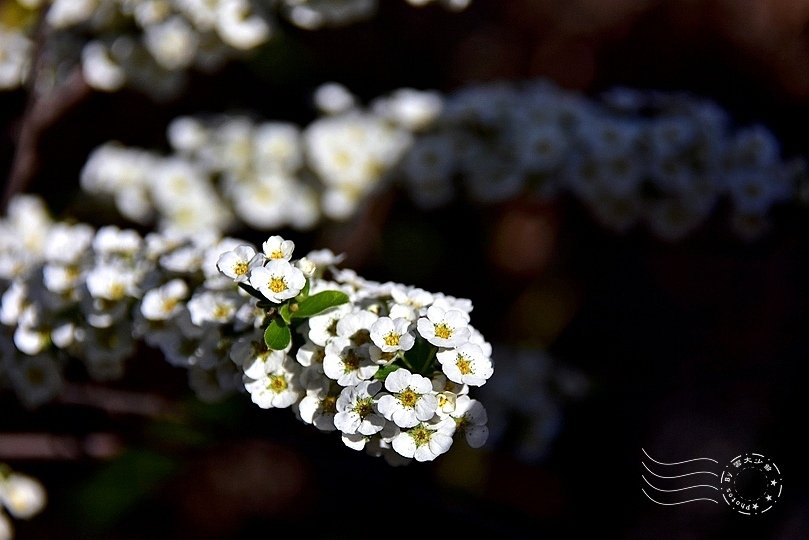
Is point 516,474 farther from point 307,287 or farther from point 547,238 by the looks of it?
point 307,287

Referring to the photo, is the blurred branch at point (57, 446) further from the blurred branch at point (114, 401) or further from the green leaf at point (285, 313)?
the green leaf at point (285, 313)

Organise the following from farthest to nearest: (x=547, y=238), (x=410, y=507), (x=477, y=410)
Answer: (x=547, y=238)
(x=410, y=507)
(x=477, y=410)

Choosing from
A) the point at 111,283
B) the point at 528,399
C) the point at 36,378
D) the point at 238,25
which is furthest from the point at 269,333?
the point at 528,399

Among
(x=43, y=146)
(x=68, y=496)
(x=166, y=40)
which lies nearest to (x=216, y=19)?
(x=166, y=40)

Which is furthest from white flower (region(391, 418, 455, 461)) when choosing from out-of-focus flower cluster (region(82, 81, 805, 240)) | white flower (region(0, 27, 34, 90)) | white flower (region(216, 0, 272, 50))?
white flower (region(0, 27, 34, 90))

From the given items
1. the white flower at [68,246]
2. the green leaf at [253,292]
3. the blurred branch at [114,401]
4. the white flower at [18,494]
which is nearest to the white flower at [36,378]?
the white flower at [68,246]

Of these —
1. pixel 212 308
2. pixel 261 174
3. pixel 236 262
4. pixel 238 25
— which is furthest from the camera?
pixel 261 174

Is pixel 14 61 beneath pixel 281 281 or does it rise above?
beneath

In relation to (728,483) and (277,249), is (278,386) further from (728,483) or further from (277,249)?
(728,483)

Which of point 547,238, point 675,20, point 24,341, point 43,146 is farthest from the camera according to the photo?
point 675,20
